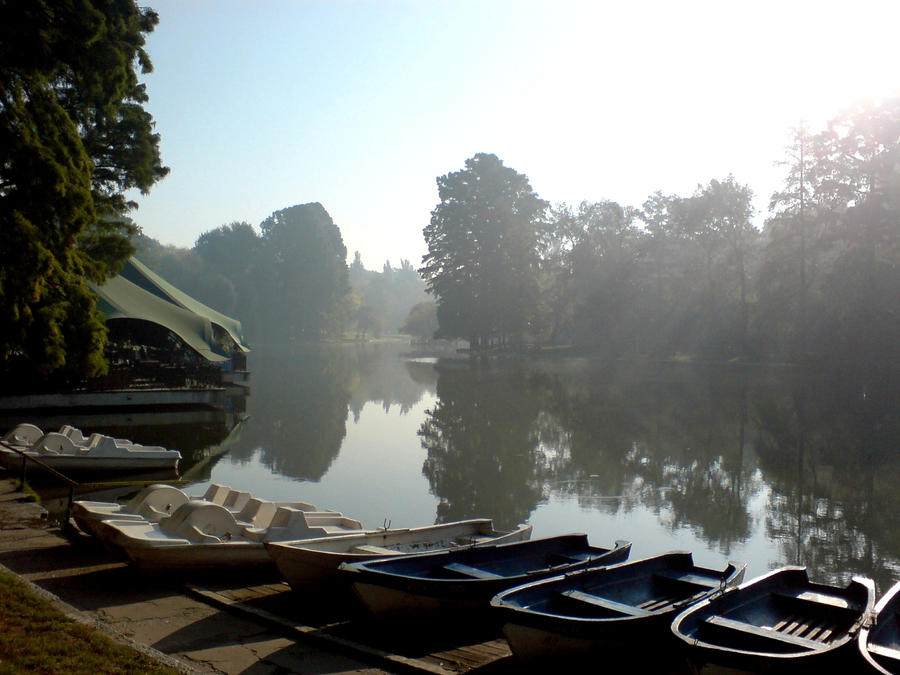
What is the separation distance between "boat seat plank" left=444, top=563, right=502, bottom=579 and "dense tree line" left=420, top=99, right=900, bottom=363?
3751 centimetres

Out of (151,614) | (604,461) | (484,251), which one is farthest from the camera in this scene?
(484,251)

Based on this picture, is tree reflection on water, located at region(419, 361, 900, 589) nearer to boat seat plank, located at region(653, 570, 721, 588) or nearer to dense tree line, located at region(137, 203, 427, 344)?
boat seat plank, located at region(653, 570, 721, 588)

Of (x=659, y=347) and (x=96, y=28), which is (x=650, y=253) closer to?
(x=659, y=347)

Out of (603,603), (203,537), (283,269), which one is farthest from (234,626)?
(283,269)

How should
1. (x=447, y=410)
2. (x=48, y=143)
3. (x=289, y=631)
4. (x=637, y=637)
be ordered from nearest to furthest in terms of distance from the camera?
(x=637, y=637) < (x=289, y=631) < (x=48, y=143) < (x=447, y=410)

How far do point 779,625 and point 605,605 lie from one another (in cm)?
130

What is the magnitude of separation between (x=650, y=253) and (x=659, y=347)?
803 cm

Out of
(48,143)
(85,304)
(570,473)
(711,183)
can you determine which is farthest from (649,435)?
(711,183)

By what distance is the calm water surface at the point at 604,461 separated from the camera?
40.3 feet

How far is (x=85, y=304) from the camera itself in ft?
55.9

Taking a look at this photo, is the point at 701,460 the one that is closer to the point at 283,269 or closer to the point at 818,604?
the point at 818,604

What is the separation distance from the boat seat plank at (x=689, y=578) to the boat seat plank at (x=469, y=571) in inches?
55.3

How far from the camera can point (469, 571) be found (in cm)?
696

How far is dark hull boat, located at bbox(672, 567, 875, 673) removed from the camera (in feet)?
15.4
